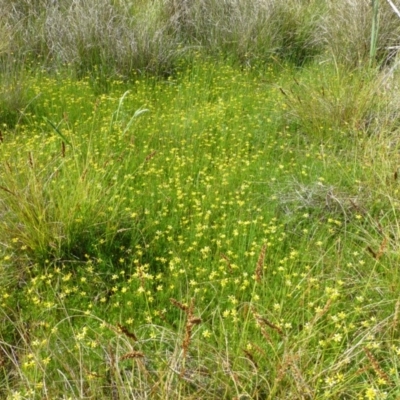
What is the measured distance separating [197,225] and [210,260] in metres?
0.24

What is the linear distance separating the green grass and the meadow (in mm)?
12

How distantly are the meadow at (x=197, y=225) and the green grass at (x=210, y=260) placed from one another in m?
0.01

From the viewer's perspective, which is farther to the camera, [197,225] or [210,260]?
[197,225]

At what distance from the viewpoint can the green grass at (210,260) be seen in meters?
1.76

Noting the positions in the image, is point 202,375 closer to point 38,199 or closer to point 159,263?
point 159,263

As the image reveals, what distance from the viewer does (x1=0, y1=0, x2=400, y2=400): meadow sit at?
179 cm

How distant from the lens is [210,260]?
2449 millimetres

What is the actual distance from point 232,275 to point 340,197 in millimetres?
892

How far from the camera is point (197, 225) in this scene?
2.62m

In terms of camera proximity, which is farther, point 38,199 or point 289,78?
point 289,78

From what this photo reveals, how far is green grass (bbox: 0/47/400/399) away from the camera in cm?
176

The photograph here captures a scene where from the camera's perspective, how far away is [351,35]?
538 centimetres

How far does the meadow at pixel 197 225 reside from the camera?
179 centimetres

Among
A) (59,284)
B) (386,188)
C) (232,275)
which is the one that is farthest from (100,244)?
(386,188)
